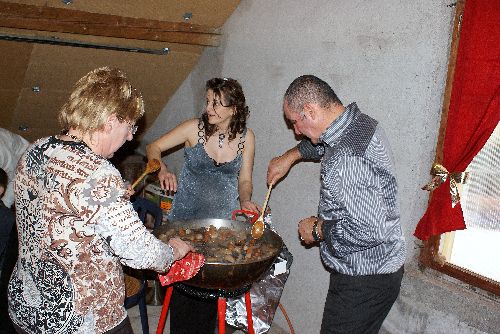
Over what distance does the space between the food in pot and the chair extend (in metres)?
0.70

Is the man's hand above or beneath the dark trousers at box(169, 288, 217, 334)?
above

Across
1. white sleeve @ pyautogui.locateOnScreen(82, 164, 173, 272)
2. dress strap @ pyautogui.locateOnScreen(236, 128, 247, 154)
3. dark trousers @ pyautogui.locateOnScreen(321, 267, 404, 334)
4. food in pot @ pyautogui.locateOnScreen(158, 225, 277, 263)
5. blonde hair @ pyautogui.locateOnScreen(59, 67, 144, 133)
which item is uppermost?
dress strap @ pyautogui.locateOnScreen(236, 128, 247, 154)

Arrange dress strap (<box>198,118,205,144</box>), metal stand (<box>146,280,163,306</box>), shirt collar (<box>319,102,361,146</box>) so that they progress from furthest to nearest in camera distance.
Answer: metal stand (<box>146,280,163,306</box>) → dress strap (<box>198,118,205,144</box>) → shirt collar (<box>319,102,361,146</box>)

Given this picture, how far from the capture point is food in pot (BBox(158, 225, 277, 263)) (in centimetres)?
270

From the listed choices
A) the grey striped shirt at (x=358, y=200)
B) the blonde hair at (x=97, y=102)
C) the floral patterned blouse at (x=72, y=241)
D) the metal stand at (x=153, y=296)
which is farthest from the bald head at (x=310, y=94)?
the metal stand at (x=153, y=296)

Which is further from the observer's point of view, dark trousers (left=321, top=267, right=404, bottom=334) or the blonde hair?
dark trousers (left=321, top=267, right=404, bottom=334)

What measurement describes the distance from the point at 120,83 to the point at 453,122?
1.75m

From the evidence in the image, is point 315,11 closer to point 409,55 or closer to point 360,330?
point 409,55

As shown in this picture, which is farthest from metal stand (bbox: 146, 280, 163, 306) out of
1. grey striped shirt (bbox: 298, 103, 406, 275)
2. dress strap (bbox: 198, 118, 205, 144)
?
grey striped shirt (bbox: 298, 103, 406, 275)

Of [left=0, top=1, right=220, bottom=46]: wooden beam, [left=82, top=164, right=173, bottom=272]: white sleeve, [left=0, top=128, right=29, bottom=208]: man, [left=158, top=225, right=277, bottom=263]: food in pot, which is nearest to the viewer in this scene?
[left=82, top=164, right=173, bottom=272]: white sleeve

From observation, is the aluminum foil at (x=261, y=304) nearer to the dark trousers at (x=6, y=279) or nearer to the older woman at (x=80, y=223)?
the dark trousers at (x=6, y=279)

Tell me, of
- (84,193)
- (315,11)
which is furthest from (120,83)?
(315,11)

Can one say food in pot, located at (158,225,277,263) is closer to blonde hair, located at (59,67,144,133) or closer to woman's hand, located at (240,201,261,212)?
woman's hand, located at (240,201,261,212)

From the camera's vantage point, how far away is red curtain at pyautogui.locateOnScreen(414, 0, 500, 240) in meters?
2.38
